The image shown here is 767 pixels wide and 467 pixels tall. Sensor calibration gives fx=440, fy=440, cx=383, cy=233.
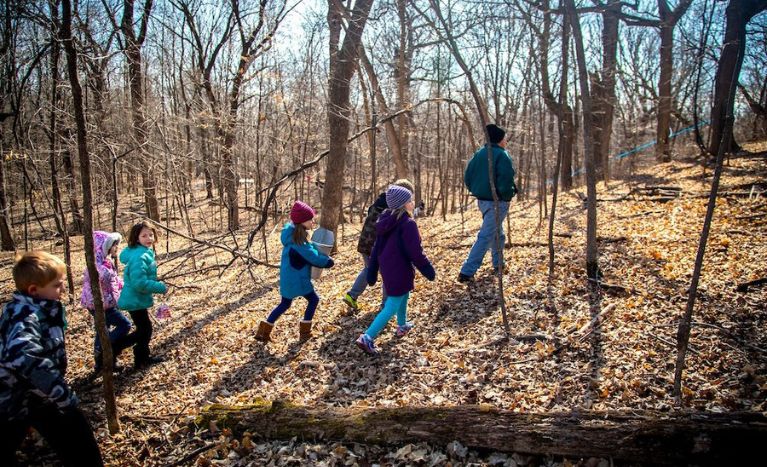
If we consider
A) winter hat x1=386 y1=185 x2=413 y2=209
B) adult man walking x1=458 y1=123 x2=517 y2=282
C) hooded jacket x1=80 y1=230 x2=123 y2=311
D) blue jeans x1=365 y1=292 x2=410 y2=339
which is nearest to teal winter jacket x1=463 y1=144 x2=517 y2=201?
adult man walking x1=458 y1=123 x2=517 y2=282

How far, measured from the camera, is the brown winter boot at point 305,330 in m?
5.38

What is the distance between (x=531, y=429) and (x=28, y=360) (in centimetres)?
315

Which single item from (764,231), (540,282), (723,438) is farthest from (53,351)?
(764,231)

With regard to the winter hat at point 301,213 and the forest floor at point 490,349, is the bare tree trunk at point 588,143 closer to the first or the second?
the forest floor at point 490,349

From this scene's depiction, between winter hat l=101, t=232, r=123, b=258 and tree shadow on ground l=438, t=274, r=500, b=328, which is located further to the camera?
tree shadow on ground l=438, t=274, r=500, b=328

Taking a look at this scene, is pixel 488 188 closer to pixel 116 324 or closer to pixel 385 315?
pixel 385 315

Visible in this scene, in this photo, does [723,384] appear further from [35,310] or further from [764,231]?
[35,310]

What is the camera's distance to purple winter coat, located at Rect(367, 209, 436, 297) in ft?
15.4

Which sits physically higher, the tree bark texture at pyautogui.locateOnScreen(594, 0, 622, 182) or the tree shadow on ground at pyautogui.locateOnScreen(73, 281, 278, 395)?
the tree bark texture at pyautogui.locateOnScreen(594, 0, 622, 182)

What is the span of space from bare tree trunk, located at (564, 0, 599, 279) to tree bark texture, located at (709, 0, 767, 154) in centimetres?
120

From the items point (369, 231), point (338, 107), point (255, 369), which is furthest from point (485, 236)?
point (338, 107)

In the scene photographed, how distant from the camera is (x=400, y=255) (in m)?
4.74

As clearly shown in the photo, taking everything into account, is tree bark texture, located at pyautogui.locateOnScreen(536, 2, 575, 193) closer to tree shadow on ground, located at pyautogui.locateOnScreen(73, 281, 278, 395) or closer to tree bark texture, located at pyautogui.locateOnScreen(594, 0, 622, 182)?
tree bark texture, located at pyautogui.locateOnScreen(594, 0, 622, 182)

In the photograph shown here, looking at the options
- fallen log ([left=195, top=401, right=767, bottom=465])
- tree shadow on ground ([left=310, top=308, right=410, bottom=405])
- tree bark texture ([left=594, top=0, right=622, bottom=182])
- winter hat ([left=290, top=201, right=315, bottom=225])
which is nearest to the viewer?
fallen log ([left=195, top=401, right=767, bottom=465])
